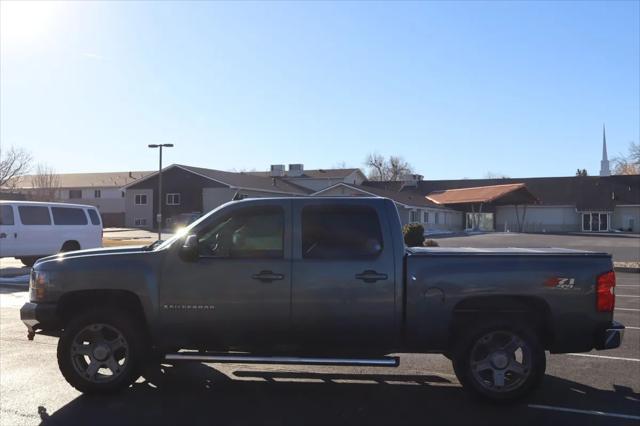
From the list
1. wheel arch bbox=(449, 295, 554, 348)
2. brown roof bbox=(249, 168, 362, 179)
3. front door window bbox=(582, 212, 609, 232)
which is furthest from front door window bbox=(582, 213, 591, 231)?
wheel arch bbox=(449, 295, 554, 348)

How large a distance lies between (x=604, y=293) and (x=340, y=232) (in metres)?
2.57

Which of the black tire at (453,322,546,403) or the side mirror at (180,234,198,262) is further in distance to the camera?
the side mirror at (180,234,198,262)

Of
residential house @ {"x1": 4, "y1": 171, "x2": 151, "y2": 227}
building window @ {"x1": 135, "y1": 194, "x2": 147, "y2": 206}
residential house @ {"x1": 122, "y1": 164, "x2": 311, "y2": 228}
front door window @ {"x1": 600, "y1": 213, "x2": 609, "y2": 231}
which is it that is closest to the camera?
residential house @ {"x1": 122, "y1": 164, "x2": 311, "y2": 228}

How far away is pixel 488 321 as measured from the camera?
5.59m

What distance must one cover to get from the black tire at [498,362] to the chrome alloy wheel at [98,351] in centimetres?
334

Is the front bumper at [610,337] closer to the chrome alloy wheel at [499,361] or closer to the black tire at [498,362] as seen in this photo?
the black tire at [498,362]

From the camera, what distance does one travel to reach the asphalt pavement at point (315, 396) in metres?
5.24

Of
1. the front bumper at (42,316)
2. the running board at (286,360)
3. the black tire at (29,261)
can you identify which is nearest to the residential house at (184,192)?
the black tire at (29,261)

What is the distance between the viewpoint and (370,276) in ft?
18.3

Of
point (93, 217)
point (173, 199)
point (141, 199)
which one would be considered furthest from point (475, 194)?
point (93, 217)

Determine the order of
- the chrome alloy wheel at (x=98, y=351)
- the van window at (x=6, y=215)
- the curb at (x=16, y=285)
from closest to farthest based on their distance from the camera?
the chrome alloy wheel at (x=98, y=351) < the curb at (x=16, y=285) < the van window at (x=6, y=215)

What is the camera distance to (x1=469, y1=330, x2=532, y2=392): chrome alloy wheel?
18.2 feet

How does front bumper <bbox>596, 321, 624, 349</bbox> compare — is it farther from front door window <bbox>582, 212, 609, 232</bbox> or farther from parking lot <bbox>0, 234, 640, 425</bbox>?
front door window <bbox>582, 212, 609, 232</bbox>

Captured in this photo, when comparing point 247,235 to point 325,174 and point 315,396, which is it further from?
point 325,174
